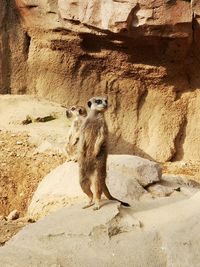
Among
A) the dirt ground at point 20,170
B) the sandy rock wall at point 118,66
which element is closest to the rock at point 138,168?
Answer: the dirt ground at point 20,170

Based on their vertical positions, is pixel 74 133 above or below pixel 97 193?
below

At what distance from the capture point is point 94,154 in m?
6.82

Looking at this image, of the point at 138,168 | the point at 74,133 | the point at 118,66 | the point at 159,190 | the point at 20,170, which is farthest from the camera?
the point at 118,66

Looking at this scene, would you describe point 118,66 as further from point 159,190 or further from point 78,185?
point 78,185

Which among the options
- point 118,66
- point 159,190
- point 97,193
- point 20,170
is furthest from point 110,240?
point 118,66

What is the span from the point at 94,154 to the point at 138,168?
2.08 metres

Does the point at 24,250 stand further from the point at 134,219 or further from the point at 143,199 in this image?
the point at 143,199

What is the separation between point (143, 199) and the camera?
26.2ft

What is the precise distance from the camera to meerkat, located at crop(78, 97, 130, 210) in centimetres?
681

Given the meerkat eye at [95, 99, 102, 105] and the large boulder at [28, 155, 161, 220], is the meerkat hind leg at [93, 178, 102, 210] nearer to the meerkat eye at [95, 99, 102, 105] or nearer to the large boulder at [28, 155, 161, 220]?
the meerkat eye at [95, 99, 102, 105]

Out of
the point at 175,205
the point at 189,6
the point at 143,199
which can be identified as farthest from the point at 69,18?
the point at 175,205

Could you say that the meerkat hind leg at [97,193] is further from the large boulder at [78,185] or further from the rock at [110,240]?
the large boulder at [78,185]

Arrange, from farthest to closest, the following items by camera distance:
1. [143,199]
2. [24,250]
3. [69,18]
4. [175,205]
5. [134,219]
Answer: [69,18], [143,199], [175,205], [134,219], [24,250]

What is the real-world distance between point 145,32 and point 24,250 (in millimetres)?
7425
